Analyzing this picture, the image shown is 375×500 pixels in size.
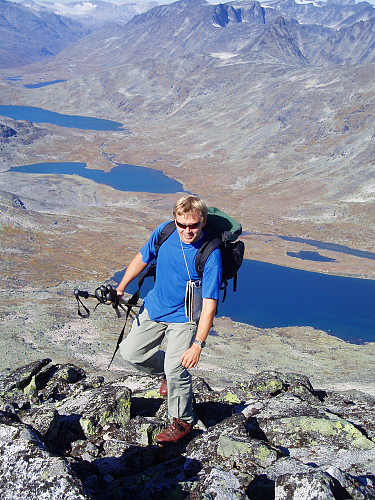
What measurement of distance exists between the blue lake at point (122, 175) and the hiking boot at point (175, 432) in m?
78.8

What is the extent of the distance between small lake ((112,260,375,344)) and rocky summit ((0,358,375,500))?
2984cm

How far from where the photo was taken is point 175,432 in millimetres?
5973

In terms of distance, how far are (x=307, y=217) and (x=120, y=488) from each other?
72.3m

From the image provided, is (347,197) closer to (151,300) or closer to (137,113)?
(151,300)

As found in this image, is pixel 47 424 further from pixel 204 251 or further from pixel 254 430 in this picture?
pixel 204 251

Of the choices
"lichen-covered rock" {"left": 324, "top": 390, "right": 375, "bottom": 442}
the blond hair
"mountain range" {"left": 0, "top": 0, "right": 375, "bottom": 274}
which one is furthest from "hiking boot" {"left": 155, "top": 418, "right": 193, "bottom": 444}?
"mountain range" {"left": 0, "top": 0, "right": 375, "bottom": 274}

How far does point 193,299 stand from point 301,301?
132 feet

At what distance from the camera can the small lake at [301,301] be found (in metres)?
38.6

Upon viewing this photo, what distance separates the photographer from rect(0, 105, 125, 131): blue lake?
142 m

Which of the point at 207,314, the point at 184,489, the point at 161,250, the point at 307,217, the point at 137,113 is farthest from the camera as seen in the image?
the point at 137,113

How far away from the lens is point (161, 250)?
613cm

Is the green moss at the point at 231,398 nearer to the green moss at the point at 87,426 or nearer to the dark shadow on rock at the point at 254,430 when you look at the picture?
the dark shadow on rock at the point at 254,430

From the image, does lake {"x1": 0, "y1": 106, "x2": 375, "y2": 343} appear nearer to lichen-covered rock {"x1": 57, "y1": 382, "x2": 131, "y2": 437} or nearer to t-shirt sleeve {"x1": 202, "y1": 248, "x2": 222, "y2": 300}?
lichen-covered rock {"x1": 57, "y1": 382, "x2": 131, "y2": 437}

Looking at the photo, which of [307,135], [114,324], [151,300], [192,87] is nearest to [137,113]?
[192,87]
